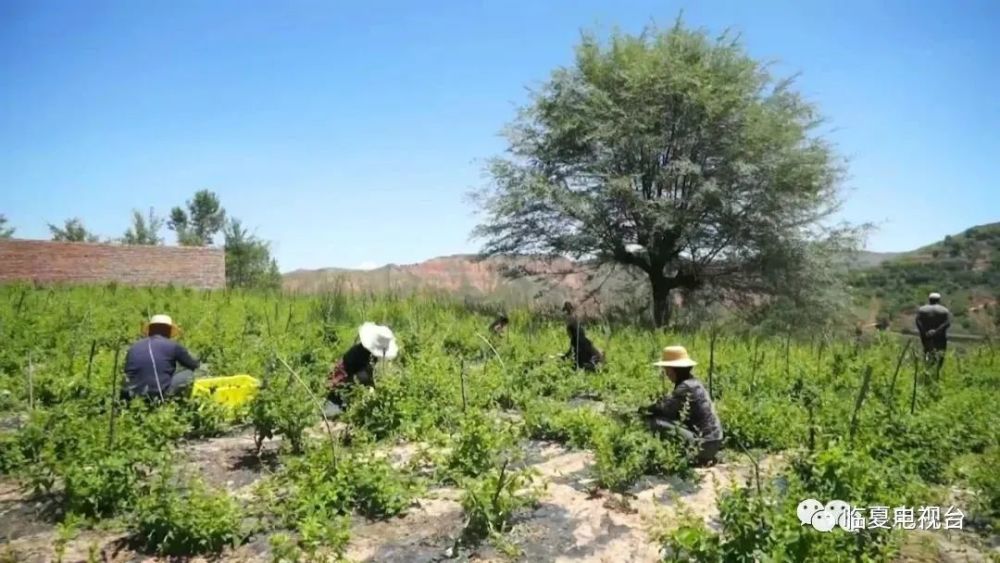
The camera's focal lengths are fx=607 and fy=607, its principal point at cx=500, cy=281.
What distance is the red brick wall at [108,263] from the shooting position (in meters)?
24.5

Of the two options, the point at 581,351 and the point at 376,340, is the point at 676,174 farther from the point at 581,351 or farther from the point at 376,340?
the point at 376,340

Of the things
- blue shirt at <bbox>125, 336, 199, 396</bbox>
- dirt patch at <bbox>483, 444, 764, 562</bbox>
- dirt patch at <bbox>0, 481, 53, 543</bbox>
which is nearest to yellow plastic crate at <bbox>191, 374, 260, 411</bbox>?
blue shirt at <bbox>125, 336, 199, 396</bbox>

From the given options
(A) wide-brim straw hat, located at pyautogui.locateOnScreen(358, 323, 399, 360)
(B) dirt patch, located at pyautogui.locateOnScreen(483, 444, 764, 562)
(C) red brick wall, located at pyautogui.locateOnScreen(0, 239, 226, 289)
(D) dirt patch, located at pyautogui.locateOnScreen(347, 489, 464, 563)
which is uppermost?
(C) red brick wall, located at pyautogui.locateOnScreen(0, 239, 226, 289)

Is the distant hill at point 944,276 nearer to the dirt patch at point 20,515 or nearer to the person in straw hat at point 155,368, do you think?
the person in straw hat at point 155,368

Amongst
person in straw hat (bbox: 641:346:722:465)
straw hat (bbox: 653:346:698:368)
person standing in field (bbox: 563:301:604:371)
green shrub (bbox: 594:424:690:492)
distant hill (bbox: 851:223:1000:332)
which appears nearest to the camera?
green shrub (bbox: 594:424:690:492)

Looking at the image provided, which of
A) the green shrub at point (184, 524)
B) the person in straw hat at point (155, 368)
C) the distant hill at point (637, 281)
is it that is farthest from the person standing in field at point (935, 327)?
the person in straw hat at point (155, 368)

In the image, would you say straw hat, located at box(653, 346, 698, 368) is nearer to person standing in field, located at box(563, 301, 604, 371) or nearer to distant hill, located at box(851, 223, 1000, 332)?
person standing in field, located at box(563, 301, 604, 371)

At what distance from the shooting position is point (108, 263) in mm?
26703

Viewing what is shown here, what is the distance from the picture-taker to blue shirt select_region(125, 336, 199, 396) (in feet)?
21.4

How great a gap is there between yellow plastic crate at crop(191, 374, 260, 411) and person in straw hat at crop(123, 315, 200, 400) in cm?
22

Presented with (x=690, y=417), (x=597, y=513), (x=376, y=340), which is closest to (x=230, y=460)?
(x=376, y=340)

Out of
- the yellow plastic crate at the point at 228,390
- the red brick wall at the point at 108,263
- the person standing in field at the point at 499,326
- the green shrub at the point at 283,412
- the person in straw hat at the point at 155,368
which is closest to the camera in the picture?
the green shrub at the point at 283,412

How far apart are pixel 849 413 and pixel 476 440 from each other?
431 cm

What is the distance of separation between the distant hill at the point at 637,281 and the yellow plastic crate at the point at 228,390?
9624 millimetres
